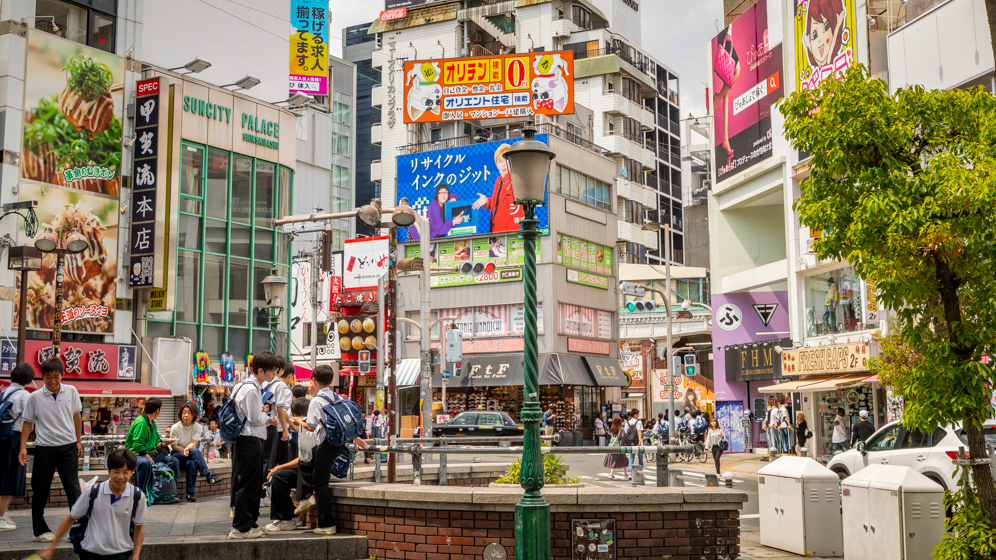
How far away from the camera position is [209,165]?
123 feet

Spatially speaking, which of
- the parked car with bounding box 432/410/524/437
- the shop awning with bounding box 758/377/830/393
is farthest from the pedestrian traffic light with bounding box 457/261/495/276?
the shop awning with bounding box 758/377/830/393

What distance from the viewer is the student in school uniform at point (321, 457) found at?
385 inches

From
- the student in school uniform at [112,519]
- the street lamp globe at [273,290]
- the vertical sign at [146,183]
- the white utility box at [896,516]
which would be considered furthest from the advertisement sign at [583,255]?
the student in school uniform at [112,519]

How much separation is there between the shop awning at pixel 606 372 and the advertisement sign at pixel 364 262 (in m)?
12.9

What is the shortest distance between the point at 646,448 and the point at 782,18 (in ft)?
102

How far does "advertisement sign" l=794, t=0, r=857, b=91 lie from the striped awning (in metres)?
25.6

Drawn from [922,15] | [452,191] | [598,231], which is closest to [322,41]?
[452,191]

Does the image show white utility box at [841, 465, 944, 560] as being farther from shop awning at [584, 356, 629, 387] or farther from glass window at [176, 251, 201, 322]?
shop awning at [584, 356, 629, 387]

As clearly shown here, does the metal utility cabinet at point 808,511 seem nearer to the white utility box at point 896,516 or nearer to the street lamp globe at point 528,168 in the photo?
the white utility box at point 896,516

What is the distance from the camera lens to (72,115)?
32.8 metres

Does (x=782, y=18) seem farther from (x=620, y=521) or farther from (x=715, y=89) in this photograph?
(x=620, y=521)

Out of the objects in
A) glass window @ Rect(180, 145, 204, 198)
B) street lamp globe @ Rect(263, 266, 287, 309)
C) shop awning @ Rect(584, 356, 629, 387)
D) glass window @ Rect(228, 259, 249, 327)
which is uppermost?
glass window @ Rect(180, 145, 204, 198)

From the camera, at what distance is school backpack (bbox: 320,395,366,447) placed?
9734 mm

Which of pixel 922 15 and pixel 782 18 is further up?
pixel 782 18
